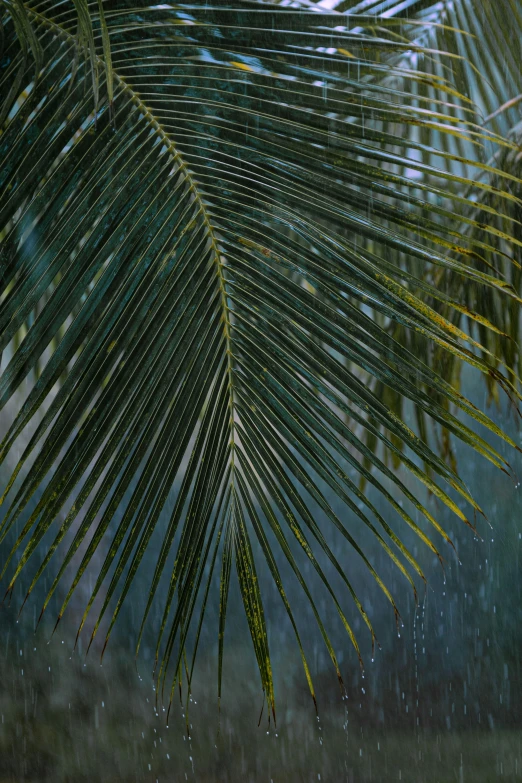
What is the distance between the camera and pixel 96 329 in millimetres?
606

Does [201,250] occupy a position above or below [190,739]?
above

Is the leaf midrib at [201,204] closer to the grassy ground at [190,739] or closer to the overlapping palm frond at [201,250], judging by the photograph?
the overlapping palm frond at [201,250]

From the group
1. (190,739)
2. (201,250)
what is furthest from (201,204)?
(190,739)

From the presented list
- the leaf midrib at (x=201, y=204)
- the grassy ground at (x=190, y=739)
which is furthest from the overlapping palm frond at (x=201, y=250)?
the grassy ground at (x=190, y=739)

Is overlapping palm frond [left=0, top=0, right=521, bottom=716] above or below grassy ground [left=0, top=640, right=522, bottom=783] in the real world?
above

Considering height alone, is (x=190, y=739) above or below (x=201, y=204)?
below

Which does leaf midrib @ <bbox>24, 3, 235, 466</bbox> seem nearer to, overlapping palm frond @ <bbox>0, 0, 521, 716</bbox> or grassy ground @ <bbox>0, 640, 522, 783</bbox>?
overlapping palm frond @ <bbox>0, 0, 521, 716</bbox>

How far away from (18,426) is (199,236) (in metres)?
0.22

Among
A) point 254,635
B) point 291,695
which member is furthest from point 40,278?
point 291,695

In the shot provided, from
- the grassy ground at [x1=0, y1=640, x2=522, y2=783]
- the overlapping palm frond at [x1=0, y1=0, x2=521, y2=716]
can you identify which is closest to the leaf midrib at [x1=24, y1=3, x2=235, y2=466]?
the overlapping palm frond at [x1=0, y1=0, x2=521, y2=716]

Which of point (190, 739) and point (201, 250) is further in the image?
point (190, 739)

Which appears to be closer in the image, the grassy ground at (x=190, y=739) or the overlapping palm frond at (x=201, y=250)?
the overlapping palm frond at (x=201, y=250)

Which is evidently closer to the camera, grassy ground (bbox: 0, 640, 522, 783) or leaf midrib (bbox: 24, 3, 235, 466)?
leaf midrib (bbox: 24, 3, 235, 466)

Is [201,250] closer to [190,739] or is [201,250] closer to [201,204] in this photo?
[201,204]
